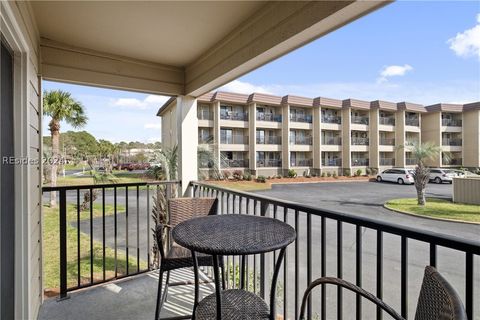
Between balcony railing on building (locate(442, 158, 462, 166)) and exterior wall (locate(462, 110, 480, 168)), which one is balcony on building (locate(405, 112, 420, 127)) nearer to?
exterior wall (locate(462, 110, 480, 168))

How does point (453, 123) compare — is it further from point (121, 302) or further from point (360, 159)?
point (121, 302)

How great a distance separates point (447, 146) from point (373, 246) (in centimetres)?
1751

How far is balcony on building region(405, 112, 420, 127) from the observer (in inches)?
850

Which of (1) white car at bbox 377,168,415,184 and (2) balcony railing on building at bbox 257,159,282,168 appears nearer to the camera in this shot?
(1) white car at bbox 377,168,415,184

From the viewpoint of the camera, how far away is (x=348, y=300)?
10.6 feet

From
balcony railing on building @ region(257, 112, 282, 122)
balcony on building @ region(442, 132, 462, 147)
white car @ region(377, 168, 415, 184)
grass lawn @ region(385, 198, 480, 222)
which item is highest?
balcony railing on building @ region(257, 112, 282, 122)

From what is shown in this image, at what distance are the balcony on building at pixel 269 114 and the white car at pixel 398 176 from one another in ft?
29.9

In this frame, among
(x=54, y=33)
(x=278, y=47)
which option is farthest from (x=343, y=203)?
(x=54, y=33)

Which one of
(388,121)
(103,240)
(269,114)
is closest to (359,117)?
(388,121)

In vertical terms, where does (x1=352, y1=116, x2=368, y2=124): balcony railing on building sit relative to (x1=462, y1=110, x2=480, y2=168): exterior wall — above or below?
above

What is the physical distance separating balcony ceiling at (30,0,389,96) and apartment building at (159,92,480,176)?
14.1 m

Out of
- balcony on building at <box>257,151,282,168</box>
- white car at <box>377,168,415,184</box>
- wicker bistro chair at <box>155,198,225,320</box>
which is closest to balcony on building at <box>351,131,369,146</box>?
white car at <box>377,168,415,184</box>

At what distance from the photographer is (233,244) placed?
1.20 metres

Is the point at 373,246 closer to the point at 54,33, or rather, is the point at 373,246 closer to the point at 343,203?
the point at 343,203
